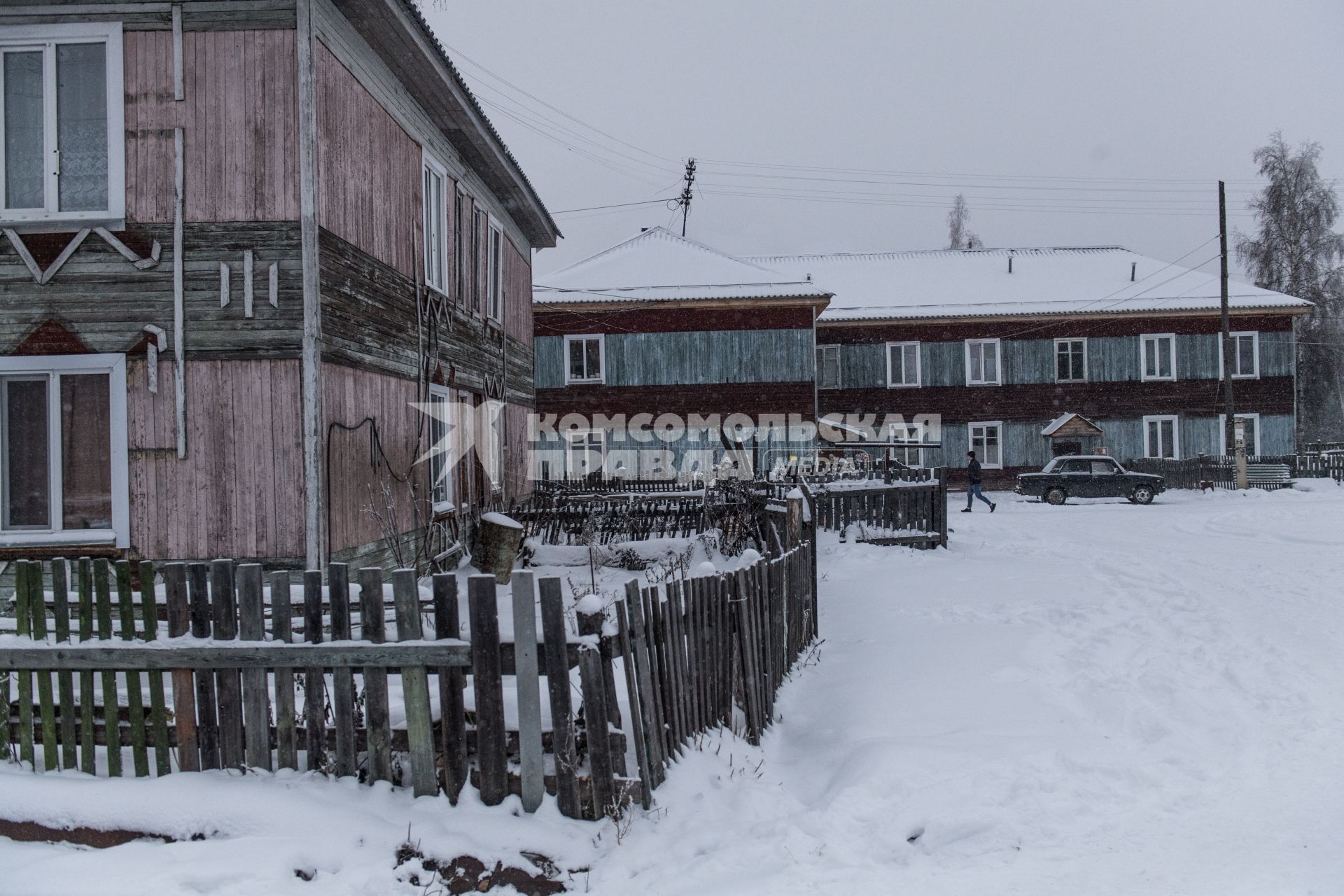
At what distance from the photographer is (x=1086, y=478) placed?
2656 cm

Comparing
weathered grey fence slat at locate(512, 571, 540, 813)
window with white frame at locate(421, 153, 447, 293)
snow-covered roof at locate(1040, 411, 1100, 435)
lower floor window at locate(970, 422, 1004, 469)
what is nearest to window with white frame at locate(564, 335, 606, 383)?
lower floor window at locate(970, 422, 1004, 469)

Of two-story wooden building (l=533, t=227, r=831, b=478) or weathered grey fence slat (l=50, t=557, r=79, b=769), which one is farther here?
two-story wooden building (l=533, t=227, r=831, b=478)

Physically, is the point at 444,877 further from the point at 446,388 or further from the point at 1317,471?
the point at 1317,471

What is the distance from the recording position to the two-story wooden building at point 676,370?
27.5 metres

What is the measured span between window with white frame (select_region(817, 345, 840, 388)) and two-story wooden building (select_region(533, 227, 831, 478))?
544cm

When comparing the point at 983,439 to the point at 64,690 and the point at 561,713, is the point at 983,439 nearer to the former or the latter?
the point at 561,713

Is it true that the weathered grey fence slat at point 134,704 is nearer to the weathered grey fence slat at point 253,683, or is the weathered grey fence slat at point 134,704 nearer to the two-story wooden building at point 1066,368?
the weathered grey fence slat at point 253,683

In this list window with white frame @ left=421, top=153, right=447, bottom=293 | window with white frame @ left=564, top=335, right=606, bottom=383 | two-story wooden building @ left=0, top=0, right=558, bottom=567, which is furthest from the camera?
window with white frame @ left=564, top=335, right=606, bottom=383

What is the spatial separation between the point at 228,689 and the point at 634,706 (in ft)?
6.53

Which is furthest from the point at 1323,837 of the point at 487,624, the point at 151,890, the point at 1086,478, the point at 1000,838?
the point at 1086,478

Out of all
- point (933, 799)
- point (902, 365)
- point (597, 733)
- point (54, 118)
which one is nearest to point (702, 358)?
point (902, 365)

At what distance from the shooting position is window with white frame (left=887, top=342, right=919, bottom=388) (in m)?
33.1

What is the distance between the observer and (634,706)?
Result: 15.0 ft

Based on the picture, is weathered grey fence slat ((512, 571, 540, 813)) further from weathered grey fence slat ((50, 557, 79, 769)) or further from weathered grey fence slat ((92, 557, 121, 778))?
weathered grey fence slat ((50, 557, 79, 769))
